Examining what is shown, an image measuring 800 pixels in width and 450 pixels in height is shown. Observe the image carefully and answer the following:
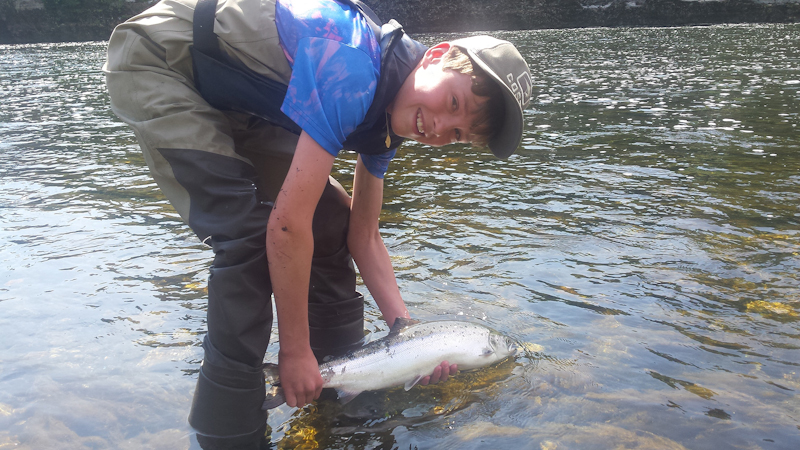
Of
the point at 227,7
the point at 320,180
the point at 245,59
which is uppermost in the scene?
the point at 227,7

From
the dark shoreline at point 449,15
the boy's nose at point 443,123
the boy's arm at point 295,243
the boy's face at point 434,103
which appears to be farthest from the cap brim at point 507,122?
the dark shoreline at point 449,15

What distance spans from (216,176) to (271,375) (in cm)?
103

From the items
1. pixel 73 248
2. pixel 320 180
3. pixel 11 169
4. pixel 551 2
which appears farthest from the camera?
pixel 551 2

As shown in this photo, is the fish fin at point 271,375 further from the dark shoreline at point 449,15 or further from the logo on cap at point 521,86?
the dark shoreline at point 449,15

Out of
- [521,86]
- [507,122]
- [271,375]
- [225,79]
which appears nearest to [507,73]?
[521,86]

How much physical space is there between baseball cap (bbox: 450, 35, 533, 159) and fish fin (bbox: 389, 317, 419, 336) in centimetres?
123

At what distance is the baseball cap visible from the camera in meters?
2.87

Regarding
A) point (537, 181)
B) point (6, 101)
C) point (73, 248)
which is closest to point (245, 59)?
point (73, 248)

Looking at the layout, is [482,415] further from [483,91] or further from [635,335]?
[483,91]

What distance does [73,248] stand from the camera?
572 centimetres

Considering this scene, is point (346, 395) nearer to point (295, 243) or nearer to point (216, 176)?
point (295, 243)

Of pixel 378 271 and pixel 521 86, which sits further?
pixel 378 271

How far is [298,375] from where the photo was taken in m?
3.04

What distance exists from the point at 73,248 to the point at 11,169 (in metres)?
4.35
